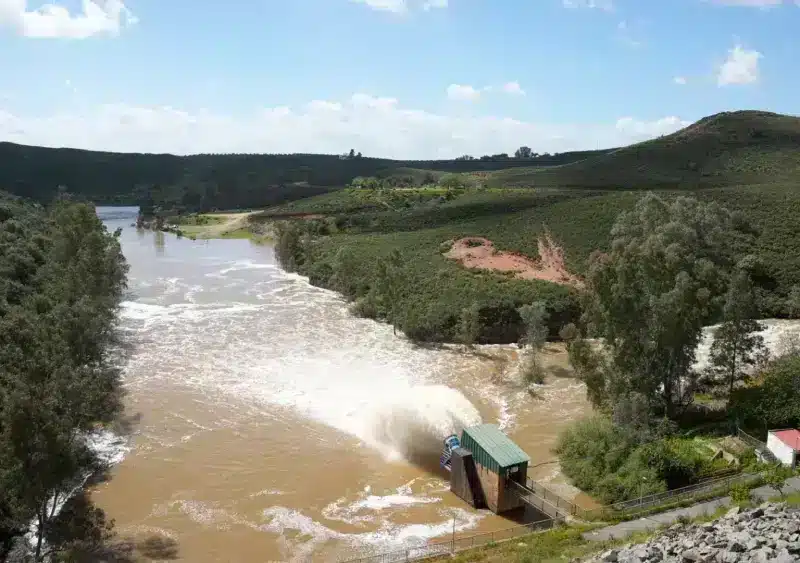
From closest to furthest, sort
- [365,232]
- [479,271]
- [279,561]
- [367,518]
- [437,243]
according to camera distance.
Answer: [279,561] → [367,518] → [479,271] → [437,243] → [365,232]

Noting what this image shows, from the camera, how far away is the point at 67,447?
70.1ft

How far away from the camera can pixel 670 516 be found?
80.4ft

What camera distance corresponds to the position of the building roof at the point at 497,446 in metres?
26.8

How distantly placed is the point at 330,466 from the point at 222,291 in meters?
44.7

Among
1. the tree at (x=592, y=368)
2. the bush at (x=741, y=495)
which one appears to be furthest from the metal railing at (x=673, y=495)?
the tree at (x=592, y=368)

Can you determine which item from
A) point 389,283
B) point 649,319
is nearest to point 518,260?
point 389,283

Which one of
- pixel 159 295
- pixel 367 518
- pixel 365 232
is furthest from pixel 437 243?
pixel 367 518

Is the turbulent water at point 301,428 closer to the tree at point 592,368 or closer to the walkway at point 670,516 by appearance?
the tree at point 592,368

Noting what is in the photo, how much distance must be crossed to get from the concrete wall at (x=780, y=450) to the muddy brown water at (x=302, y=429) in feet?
28.8

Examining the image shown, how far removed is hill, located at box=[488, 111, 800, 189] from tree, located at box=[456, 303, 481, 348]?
7375 cm

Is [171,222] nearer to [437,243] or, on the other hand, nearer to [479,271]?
[437,243]

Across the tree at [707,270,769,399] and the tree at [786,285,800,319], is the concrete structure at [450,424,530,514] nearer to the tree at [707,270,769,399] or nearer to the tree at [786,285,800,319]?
the tree at [707,270,769,399]

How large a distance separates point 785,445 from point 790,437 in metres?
0.72

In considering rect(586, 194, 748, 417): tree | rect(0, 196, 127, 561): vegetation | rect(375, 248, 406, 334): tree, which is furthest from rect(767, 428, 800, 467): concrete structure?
rect(375, 248, 406, 334): tree
